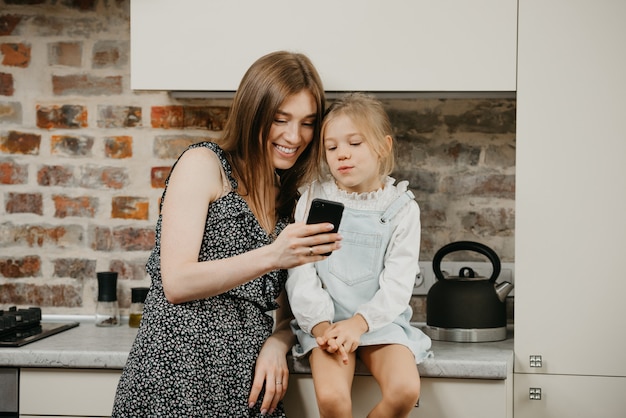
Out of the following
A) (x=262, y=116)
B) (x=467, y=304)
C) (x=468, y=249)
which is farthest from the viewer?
(x=468, y=249)

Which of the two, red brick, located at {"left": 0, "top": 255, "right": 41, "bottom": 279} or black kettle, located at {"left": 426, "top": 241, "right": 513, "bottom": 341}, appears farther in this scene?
red brick, located at {"left": 0, "top": 255, "right": 41, "bottom": 279}

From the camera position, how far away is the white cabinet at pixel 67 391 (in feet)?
6.02

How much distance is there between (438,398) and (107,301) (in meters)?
1.11

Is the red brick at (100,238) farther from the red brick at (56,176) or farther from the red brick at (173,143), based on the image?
the red brick at (173,143)

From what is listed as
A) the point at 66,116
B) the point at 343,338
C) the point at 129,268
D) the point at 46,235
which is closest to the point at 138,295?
the point at 129,268

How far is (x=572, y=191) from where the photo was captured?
5.90ft

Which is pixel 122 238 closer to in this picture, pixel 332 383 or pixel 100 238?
pixel 100 238

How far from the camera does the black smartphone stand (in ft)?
4.82

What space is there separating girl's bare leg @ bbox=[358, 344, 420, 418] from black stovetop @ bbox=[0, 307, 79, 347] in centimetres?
93

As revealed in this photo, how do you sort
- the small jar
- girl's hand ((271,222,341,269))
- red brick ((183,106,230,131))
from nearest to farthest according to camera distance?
1. girl's hand ((271,222,341,269))
2. the small jar
3. red brick ((183,106,230,131))

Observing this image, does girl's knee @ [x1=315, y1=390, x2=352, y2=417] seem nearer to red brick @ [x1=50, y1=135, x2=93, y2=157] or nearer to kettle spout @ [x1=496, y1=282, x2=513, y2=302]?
kettle spout @ [x1=496, y1=282, x2=513, y2=302]

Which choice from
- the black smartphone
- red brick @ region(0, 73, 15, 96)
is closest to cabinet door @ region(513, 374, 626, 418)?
the black smartphone

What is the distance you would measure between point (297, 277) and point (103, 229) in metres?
0.93

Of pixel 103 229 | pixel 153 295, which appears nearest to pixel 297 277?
pixel 153 295
